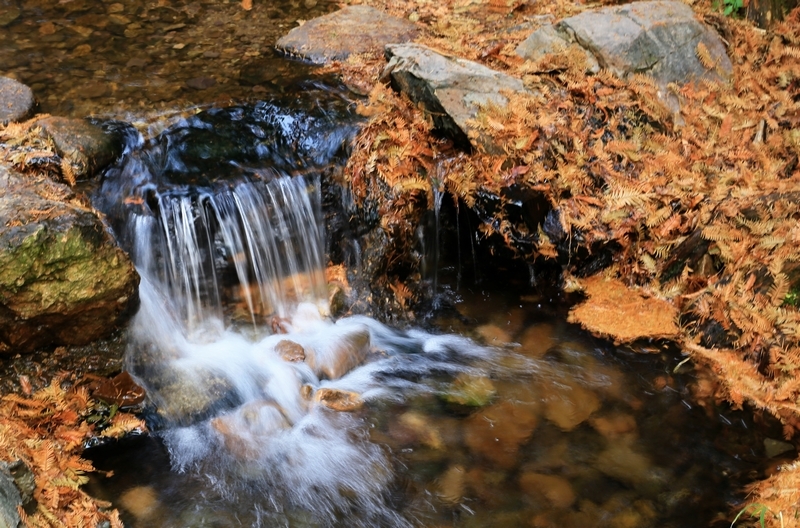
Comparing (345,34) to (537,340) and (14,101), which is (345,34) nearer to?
(14,101)

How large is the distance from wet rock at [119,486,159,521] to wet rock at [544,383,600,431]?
2.65 meters

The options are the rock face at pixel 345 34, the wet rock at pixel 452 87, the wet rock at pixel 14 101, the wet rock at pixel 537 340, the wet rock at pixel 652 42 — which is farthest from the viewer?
the rock face at pixel 345 34

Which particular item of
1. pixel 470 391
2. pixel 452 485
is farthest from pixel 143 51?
pixel 452 485

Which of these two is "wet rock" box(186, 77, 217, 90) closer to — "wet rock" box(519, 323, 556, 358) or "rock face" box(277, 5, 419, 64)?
"rock face" box(277, 5, 419, 64)

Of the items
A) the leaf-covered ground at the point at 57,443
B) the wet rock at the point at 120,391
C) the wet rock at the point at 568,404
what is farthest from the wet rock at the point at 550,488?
the wet rock at the point at 120,391

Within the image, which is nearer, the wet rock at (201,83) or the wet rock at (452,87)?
the wet rock at (452,87)

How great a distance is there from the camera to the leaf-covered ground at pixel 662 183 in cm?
452

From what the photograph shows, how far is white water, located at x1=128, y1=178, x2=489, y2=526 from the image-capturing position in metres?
3.97

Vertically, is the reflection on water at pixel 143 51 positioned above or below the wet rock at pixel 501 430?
above

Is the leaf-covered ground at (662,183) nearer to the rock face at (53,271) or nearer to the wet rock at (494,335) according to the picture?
the wet rock at (494,335)

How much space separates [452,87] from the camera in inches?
222

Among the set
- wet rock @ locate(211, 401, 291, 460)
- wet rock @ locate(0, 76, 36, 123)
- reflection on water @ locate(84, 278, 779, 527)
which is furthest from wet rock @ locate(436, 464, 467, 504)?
wet rock @ locate(0, 76, 36, 123)

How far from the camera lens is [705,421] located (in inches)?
166

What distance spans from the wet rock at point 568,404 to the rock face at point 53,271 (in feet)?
10.2
